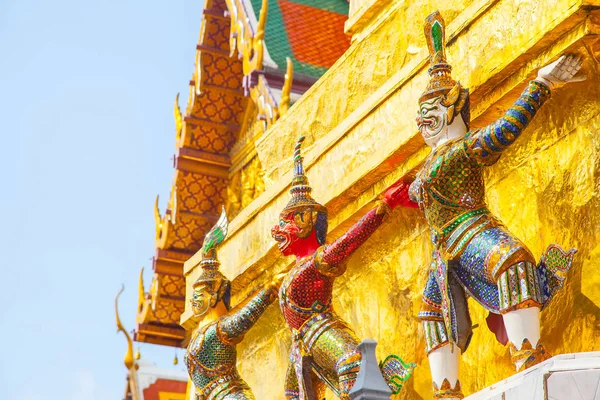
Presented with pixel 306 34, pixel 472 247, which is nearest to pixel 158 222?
pixel 306 34

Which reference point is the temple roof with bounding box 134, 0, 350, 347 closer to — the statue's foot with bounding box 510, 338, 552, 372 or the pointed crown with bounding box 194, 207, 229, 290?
the pointed crown with bounding box 194, 207, 229, 290

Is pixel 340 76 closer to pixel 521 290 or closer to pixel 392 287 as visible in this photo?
pixel 392 287

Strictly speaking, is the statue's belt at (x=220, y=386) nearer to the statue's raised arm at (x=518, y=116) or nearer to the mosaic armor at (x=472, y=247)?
the mosaic armor at (x=472, y=247)

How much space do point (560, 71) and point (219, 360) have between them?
2.00 metres

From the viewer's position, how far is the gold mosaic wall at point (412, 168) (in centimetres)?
417

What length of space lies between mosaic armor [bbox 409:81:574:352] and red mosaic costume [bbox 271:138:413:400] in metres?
0.35

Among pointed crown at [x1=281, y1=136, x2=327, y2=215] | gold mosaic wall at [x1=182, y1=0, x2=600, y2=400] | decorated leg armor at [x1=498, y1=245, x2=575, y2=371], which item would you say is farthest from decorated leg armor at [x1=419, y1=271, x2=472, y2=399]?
pointed crown at [x1=281, y1=136, x2=327, y2=215]

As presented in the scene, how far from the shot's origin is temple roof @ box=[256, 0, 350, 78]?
8867 mm

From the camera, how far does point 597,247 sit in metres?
4.09

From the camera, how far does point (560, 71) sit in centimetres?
400

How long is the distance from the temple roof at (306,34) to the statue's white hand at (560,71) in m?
4.54

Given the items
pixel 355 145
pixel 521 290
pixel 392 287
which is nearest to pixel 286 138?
pixel 355 145

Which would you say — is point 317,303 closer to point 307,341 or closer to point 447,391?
point 307,341

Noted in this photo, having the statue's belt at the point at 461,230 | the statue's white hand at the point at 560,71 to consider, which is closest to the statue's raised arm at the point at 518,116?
the statue's white hand at the point at 560,71
